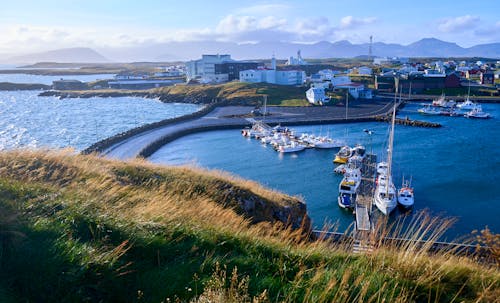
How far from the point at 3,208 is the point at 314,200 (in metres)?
12.8

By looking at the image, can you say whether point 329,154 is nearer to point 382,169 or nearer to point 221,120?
point 382,169

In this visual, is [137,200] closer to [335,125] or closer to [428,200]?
[428,200]

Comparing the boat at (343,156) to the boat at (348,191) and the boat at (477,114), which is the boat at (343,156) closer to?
the boat at (348,191)

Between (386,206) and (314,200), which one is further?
(314,200)

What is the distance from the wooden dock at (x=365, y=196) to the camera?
11547 millimetres

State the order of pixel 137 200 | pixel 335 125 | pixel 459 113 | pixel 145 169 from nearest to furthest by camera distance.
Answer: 1. pixel 137 200
2. pixel 145 169
3. pixel 335 125
4. pixel 459 113

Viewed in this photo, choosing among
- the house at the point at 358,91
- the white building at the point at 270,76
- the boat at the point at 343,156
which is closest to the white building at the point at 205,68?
the white building at the point at 270,76

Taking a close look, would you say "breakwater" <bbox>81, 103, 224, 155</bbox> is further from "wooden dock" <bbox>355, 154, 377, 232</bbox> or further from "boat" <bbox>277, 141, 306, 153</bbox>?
"wooden dock" <bbox>355, 154, 377, 232</bbox>

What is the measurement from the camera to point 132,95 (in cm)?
5200

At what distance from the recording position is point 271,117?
3159 cm

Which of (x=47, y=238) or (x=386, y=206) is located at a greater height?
(x=47, y=238)

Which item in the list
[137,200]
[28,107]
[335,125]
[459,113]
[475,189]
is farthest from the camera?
[28,107]

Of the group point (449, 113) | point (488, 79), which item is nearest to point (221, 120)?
point (449, 113)

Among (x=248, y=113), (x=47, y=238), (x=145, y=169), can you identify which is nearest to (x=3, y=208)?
(x=47, y=238)
